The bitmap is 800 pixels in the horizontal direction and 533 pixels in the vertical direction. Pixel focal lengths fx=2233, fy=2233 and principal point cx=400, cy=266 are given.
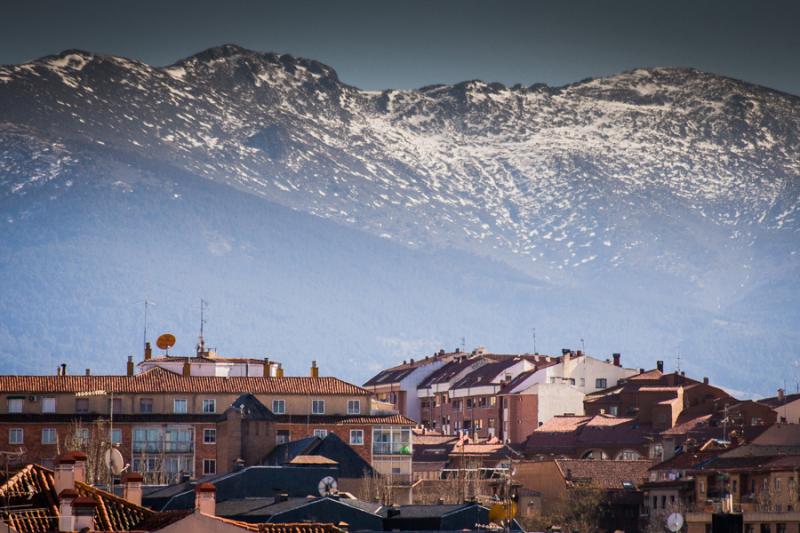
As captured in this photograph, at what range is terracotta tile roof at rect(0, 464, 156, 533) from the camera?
147ft

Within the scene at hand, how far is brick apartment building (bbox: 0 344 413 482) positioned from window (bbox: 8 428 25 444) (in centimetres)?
6

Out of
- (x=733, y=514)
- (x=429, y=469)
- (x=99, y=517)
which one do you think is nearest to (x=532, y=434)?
(x=429, y=469)

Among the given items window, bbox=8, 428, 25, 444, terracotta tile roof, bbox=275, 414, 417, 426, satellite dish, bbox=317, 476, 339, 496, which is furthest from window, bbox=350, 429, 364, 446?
satellite dish, bbox=317, 476, 339, 496

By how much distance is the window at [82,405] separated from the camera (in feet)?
425

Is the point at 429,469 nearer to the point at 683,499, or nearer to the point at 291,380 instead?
the point at 291,380

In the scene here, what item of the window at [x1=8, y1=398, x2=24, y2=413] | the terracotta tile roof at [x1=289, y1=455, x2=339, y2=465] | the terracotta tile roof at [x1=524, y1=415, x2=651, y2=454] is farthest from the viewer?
the terracotta tile roof at [x1=524, y1=415, x2=651, y2=454]

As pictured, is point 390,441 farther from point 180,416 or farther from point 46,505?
point 46,505

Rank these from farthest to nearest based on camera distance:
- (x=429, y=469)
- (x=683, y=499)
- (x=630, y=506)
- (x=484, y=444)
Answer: (x=484, y=444)
(x=429, y=469)
(x=630, y=506)
(x=683, y=499)

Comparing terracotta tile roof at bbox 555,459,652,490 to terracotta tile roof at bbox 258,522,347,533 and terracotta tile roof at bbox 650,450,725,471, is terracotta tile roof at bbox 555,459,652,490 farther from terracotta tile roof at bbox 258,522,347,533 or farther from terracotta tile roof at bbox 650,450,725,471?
terracotta tile roof at bbox 258,522,347,533

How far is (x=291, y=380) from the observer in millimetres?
135125

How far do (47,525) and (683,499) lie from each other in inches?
2757

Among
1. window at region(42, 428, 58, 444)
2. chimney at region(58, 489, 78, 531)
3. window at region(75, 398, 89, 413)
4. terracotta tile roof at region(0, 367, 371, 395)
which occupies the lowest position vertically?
chimney at region(58, 489, 78, 531)

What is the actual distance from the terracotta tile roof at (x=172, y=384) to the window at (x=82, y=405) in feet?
2.35

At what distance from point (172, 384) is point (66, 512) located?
8908 centimetres
